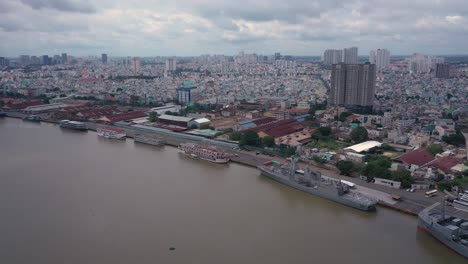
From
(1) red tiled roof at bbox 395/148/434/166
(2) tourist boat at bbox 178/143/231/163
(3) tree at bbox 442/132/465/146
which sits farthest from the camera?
A: (3) tree at bbox 442/132/465/146

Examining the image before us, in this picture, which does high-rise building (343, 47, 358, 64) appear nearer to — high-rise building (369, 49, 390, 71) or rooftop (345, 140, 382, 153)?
high-rise building (369, 49, 390, 71)

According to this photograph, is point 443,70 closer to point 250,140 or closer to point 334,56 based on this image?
point 334,56

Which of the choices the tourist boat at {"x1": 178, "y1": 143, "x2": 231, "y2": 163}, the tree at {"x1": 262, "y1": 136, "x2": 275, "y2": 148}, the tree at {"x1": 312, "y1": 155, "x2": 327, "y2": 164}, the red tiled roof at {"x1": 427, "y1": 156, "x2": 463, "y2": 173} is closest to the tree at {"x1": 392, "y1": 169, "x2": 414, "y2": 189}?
the red tiled roof at {"x1": 427, "y1": 156, "x2": 463, "y2": 173}

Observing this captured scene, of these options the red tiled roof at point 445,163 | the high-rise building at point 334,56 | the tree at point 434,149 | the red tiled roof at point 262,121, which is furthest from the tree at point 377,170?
the high-rise building at point 334,56

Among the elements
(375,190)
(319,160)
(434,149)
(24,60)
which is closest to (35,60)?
(24,60)

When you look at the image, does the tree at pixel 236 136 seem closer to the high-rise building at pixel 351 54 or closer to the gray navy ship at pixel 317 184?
the gray navy ship at pixel 317 184
